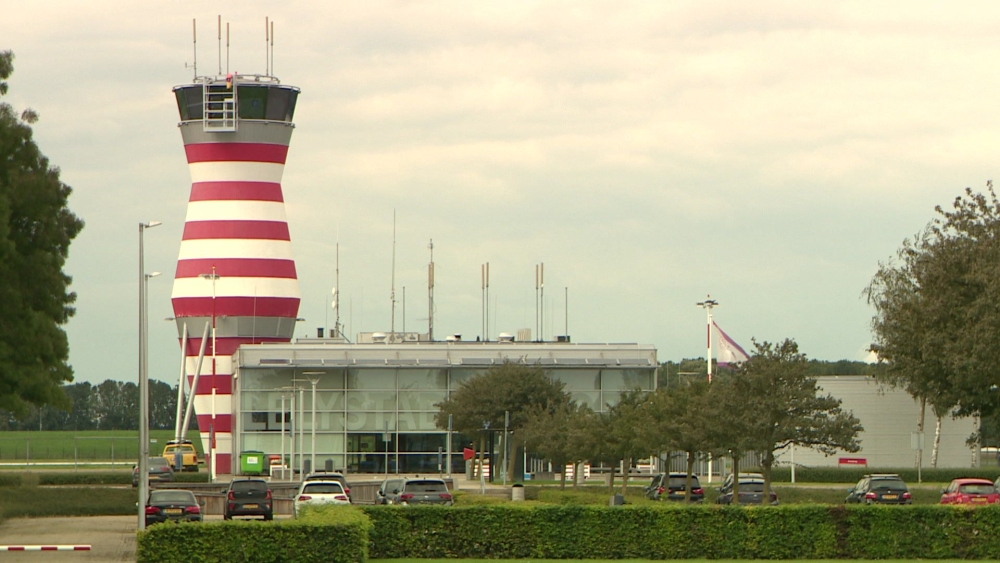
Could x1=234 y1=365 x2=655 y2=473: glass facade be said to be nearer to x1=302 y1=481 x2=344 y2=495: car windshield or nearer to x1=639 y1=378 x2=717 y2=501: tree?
x1=639 y1=378 x2=717 y2=501: tree

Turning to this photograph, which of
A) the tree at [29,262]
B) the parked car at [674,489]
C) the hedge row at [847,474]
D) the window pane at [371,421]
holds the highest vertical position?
the tree at [29,262]

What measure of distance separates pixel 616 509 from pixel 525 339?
210ft

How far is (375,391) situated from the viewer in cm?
8856

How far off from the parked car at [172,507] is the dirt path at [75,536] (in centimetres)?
94

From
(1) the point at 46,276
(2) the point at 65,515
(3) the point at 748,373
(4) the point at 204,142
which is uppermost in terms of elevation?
(4) the point at 204,142

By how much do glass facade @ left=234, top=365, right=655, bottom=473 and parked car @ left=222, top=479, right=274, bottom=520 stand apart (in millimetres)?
37086

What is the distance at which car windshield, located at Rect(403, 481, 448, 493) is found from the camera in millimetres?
46625

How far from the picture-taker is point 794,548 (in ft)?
110

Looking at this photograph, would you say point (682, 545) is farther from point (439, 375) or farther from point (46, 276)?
point (439, 375)

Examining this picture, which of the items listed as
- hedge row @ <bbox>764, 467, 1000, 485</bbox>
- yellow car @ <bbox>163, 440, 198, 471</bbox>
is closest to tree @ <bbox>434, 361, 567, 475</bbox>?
hedge row @ <bbox>764, 467, 1000, 485</bbox>

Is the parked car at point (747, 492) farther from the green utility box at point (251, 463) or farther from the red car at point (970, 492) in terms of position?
the green utility box at point (251, 463)

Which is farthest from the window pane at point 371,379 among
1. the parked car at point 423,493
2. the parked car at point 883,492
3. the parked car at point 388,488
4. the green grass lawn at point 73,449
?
the parked car at point 883,492

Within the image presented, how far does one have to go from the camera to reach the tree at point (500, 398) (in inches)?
3100

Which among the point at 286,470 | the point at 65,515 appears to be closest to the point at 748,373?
the point at 65,515
